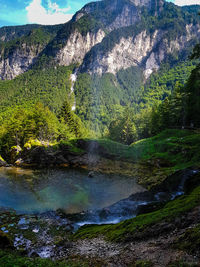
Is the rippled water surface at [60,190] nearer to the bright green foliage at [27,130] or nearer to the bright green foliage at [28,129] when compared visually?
the bright green foliage at [27,130]

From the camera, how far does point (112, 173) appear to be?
39.8 metres

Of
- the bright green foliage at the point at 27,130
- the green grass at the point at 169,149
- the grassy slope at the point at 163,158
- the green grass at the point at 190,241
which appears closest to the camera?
the green grass at the point at 190,241

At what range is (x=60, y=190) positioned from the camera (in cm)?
2969

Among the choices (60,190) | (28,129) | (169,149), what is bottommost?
(60,190)

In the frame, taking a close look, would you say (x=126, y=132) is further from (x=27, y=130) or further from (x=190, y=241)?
(x=190, y=241)

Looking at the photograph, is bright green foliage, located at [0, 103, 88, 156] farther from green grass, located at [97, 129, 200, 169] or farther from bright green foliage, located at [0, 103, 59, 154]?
green grass, located at [97, 129, 200, 169]

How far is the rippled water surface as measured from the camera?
24031mm

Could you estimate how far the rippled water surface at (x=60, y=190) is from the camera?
78.8 feet

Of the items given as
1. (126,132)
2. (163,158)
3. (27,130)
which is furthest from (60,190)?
(126,132)

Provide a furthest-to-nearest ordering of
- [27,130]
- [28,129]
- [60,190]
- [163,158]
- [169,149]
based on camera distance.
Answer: [27,130] → [28,129] → [169,149] → [163,158] → [60,190]

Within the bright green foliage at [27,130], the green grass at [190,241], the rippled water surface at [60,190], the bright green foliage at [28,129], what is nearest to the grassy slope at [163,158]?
the green grass at [190,241]

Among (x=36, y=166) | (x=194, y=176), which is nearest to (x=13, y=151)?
(x=36, y=166)

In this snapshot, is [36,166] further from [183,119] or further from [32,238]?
[183,119]

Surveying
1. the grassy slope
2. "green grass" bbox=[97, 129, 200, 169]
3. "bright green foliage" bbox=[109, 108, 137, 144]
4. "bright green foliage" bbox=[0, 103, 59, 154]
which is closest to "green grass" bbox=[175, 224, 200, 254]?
the grassy slope
